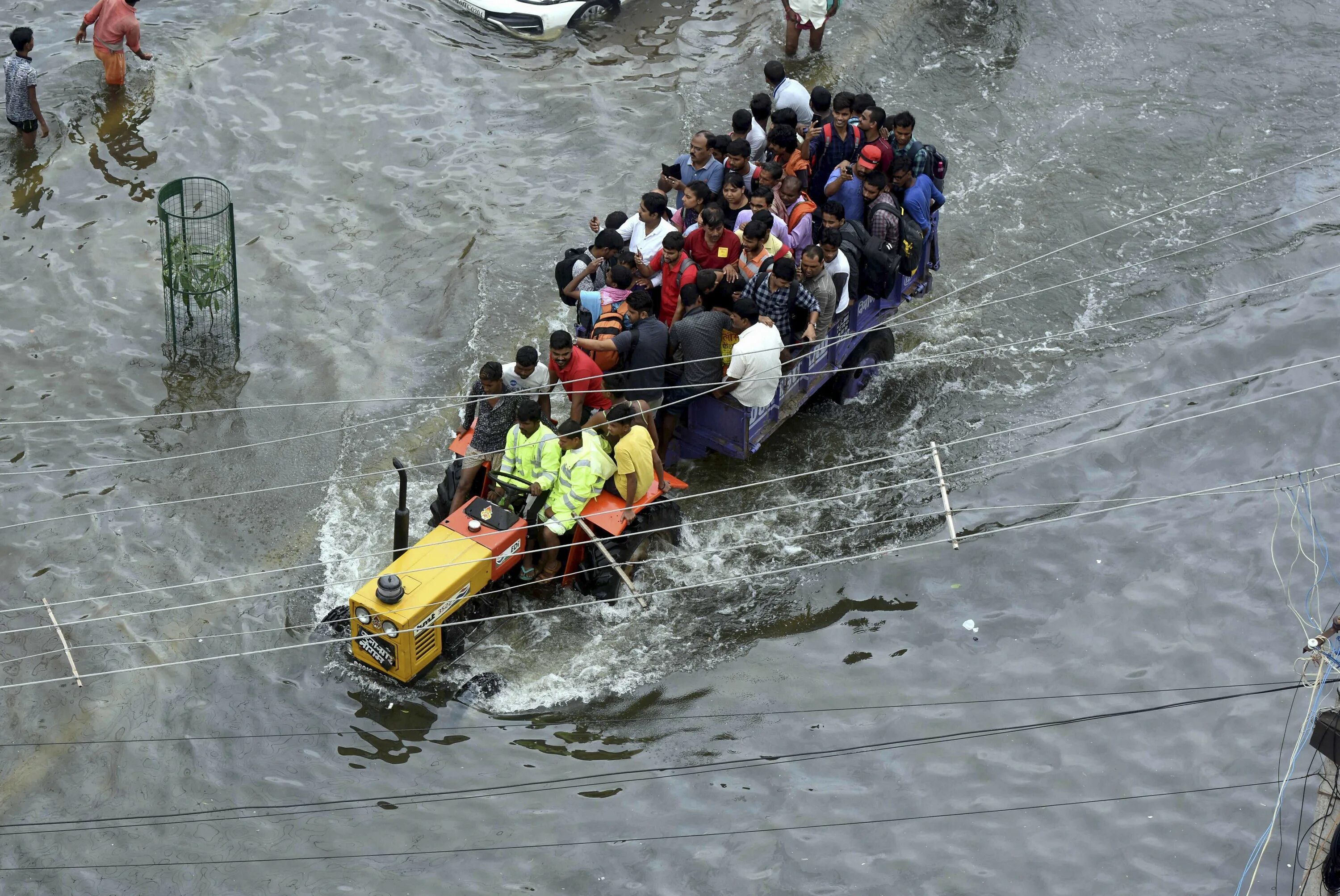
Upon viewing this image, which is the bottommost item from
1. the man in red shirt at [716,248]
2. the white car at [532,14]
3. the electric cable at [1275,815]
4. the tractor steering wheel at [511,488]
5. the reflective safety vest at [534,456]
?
the electric cable at [1275,815]

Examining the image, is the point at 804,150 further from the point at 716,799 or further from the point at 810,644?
the point at 716,799

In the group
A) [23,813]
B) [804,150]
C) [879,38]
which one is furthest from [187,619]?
[879,38]

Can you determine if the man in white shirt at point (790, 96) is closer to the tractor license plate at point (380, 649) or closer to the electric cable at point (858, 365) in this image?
the electric cable at point (858, 365)

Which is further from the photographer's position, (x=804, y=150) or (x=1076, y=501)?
(x=804, y=150)

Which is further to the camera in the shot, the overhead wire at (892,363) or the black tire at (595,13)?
the black tire at (595,13)

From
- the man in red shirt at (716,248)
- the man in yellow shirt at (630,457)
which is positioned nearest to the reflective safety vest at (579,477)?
the man in yellow shirt at (630,457)

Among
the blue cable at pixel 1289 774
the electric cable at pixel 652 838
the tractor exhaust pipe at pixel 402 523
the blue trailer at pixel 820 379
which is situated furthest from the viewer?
the blue trailer at pixel 820 379

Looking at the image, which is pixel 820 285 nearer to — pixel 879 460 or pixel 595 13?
pixel 879 460

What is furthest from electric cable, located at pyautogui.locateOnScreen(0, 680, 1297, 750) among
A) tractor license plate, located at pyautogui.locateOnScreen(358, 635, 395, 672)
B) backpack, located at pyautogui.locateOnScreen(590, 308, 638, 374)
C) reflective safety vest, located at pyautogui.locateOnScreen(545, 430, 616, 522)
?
backpack, located at pyautogui.locateOnScreen(590, 308, 638, 374)
